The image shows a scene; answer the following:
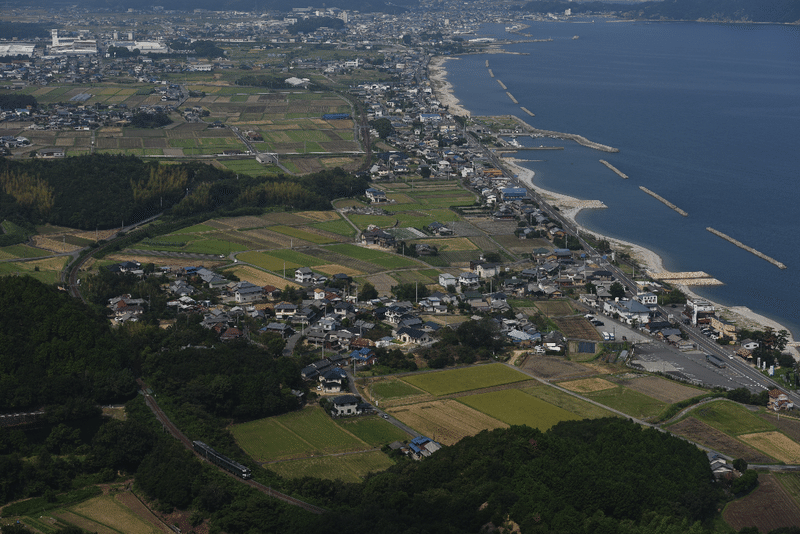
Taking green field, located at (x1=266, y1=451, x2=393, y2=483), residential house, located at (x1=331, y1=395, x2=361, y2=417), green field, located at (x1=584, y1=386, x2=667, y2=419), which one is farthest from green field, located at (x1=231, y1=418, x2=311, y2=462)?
green field, located at (x1=584, y1=386, x2=667, y2=419)

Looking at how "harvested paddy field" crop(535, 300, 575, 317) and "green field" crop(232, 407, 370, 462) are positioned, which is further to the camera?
"harvested paddy field" crop(535, 300, 575, 317)

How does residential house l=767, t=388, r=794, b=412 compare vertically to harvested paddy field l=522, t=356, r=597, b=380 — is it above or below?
above

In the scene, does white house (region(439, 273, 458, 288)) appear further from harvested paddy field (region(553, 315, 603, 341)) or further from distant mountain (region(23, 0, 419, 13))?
distant mountain (region(23, 0, 419, 13))

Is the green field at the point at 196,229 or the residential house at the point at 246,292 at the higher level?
the residential house at the point at 246,292

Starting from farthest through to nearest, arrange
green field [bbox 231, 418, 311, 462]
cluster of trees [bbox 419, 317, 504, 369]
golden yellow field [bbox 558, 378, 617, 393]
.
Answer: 1. cluster of trees [bbox 419, 317, 504, 369]
2. golden yellow field [bbox 558, 378, 617, 393]
3. green field [bbox 231, 418, 311, 462]

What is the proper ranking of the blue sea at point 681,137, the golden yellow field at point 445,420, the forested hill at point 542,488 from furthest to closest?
the blue sea at point 681,137
the golden yellow field at point 445,420
the forested hill at point 542,488

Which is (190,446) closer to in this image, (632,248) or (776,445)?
(776,445)

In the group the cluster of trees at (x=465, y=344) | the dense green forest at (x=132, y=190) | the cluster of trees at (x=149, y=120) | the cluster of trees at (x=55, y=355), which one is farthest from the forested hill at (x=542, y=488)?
the cluster of trees at (x=149, y=120)

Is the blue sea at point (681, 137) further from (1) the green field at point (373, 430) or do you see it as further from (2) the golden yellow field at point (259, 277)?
(1) the green field at point (373, 430)
